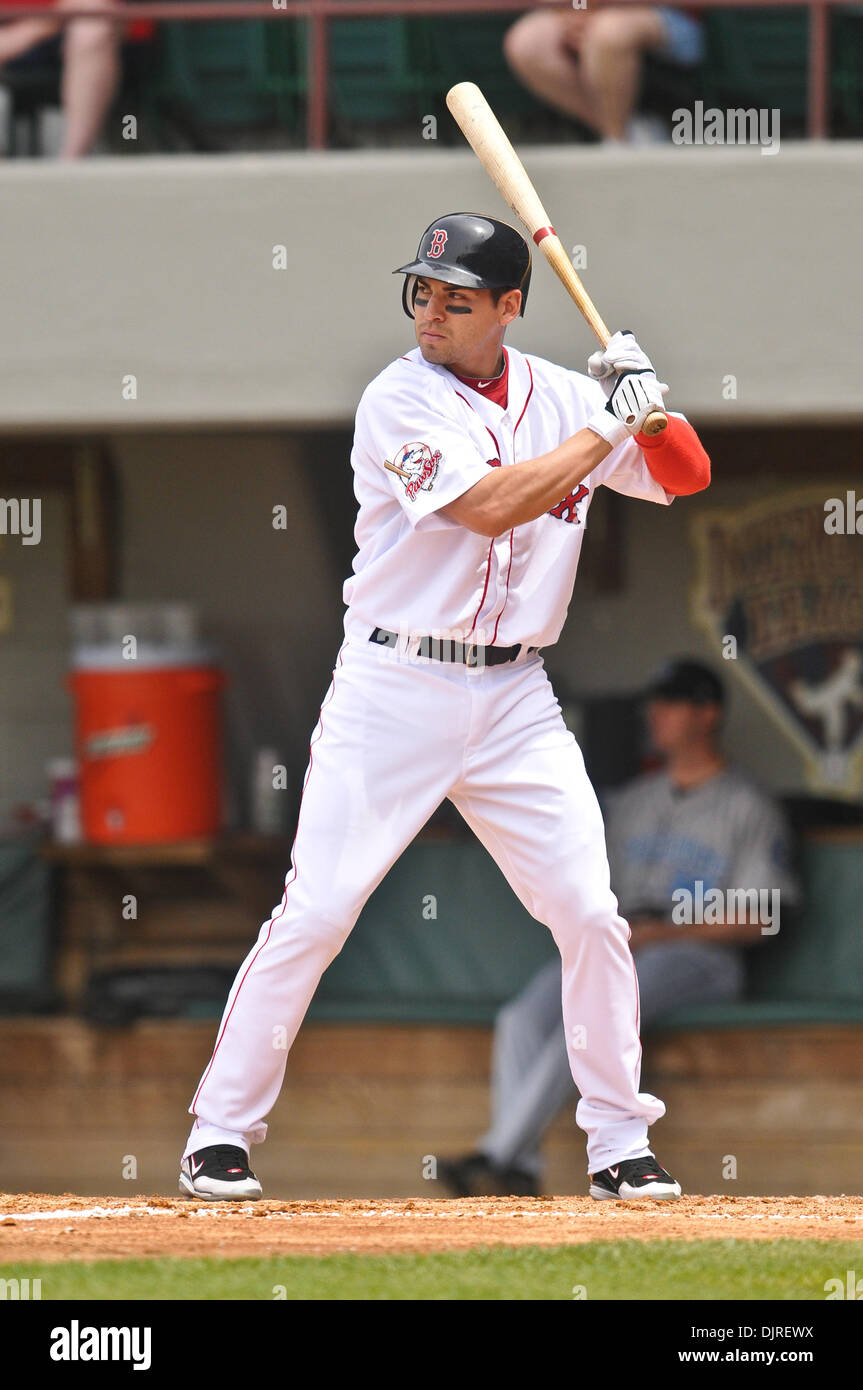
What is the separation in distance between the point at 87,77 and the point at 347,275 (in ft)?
3.21

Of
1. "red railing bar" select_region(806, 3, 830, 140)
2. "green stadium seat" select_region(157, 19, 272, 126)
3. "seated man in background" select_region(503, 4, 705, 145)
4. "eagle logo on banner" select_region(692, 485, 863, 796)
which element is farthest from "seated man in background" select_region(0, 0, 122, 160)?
"eagle logo on banner" select_region(692, 485, 863, 796)

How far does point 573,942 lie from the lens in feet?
11.1

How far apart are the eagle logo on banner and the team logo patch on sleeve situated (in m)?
3.46

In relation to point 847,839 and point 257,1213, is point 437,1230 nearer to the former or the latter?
point 257,1213

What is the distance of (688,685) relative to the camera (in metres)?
6.02

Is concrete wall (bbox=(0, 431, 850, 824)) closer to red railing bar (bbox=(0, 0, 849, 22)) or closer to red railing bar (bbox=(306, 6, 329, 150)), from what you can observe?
red railing bar (bbox=(306, 6, 329, 150))

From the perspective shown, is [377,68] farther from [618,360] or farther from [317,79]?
[618,360]

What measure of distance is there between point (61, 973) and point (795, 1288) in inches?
165

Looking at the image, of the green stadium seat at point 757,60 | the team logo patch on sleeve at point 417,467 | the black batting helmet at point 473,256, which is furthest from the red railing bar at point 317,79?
the team logo patch on sleeve at point 417,467

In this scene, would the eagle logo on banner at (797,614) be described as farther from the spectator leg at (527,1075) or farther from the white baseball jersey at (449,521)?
the white baseball jersey at (449,521)

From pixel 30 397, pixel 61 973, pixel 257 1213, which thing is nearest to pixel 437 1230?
pixel 257 1213

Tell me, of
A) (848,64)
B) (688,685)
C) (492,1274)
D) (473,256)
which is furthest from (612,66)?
(492,1274)

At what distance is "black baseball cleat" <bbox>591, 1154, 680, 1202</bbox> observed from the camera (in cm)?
343

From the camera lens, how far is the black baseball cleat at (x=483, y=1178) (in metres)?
5.56
